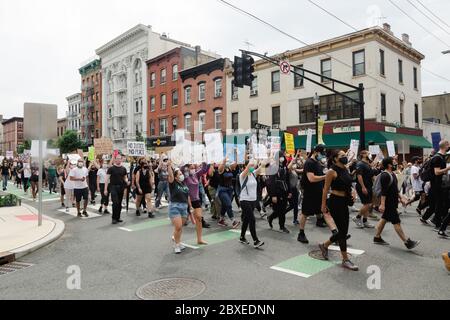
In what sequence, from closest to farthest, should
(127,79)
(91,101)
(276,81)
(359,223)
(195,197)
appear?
1. (195,197)
2. (359,223)
3. (276,81)
4. (127,79)
5. (91,101)

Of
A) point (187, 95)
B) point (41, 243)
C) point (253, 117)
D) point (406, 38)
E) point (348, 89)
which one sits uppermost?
point (406, 38)

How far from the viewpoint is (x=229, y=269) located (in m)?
5.19

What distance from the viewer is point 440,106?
38.0 metres

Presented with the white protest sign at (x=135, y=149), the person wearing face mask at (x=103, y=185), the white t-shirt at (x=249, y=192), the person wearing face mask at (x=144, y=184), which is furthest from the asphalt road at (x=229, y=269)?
the white protest sign at (x=135, y=149)

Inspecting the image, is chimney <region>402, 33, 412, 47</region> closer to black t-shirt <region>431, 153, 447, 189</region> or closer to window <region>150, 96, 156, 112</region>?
black t-shirt <region>431, 153, 447, 189</region>

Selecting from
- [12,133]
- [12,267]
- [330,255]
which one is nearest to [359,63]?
[330,255]

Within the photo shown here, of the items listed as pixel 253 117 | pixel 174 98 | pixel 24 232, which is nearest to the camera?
pixel 24 232

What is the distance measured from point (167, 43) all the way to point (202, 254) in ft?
129

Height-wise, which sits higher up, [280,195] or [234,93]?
[234,93]

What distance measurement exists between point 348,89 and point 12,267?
74.4 feet

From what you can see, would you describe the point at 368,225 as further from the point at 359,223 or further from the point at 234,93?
the point at 234,93

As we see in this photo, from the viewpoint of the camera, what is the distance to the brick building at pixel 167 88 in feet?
117
